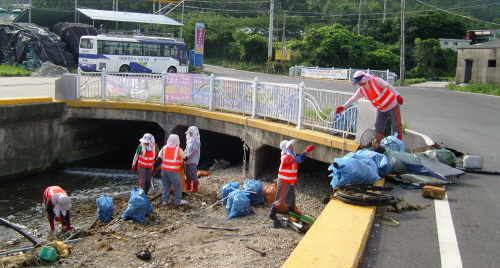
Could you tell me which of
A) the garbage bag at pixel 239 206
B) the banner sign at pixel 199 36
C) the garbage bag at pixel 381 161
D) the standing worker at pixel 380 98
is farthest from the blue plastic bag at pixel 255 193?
the banner sign at pixel 199 36

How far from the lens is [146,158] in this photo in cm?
1016

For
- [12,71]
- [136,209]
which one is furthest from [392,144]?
[12,71]

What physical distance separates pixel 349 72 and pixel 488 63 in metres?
10.2

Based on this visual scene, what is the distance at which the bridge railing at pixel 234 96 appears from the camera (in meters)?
9.73

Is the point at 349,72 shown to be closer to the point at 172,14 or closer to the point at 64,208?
the point at 64,208

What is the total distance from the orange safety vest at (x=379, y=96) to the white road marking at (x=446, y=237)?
8.27 ft

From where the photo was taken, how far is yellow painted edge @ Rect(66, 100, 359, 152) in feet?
30.5

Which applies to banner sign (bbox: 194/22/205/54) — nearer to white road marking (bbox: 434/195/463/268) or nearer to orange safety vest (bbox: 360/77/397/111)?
orange safety vest (bbox: 360/77/397/111)

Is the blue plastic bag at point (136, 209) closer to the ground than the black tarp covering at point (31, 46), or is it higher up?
closer to the ground

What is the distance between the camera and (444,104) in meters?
19.2

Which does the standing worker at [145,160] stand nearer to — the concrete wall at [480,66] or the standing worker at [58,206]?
the standing worker at [58,206]

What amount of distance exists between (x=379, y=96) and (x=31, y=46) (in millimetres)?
29079

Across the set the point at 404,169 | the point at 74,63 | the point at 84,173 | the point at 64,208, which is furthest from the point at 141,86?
the point at 74,63

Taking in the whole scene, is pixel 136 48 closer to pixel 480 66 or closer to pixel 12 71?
pixel 12 71
